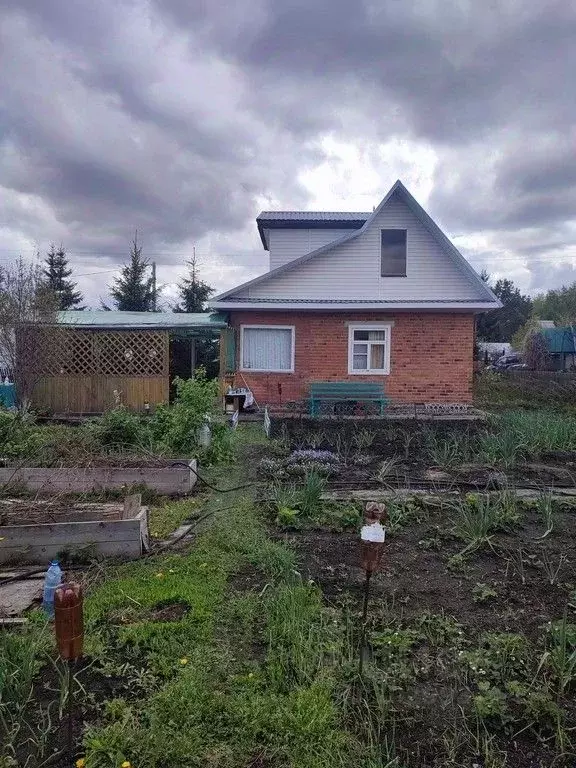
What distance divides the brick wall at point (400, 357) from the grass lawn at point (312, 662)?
9665 mm

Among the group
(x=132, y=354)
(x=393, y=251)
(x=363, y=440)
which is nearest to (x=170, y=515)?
(x=363, y=440)

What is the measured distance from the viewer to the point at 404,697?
2.36 metres

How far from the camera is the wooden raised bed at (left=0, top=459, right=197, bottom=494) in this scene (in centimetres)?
565

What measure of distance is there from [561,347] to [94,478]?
2999cm

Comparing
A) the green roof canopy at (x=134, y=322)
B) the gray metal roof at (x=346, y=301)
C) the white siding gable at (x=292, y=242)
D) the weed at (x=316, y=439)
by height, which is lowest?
the weed at (x=316, y=439)

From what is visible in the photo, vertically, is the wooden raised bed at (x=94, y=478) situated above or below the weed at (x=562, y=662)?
above

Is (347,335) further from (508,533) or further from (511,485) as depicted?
(508,533)

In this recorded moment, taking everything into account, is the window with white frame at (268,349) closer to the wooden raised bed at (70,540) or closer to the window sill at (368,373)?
the window sill at (368,373)

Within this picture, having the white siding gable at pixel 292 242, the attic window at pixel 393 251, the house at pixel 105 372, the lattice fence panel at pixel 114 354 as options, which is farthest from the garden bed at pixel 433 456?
the white siding gable at pixel 292 242

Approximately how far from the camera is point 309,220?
16.8 metres

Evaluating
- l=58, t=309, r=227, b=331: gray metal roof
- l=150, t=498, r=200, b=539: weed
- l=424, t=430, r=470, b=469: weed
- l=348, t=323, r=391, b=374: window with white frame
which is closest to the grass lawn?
l=150, t=498, r=200, b=539: weed

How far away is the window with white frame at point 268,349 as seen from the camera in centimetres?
1387

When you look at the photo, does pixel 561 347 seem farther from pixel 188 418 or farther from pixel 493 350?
pixel 188 418

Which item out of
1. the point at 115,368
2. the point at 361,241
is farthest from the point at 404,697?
the point at 361,241
